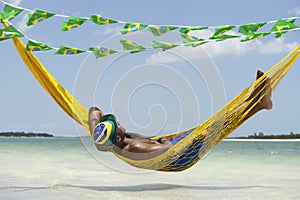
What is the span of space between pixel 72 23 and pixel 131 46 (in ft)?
1.53

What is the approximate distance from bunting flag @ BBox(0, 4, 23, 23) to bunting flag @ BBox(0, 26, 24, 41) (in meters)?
0.07

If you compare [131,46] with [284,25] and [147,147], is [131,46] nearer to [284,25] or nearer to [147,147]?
[147,147]

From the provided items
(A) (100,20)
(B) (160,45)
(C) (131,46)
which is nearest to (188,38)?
(B) (160,45)

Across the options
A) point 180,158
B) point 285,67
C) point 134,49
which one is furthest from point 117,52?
point 285,67

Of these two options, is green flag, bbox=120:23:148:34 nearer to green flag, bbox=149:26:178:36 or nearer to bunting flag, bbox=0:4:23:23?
green flag, bbox=149:26:178:36

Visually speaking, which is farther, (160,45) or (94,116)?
(94,116)

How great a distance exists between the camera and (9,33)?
10.3 feet

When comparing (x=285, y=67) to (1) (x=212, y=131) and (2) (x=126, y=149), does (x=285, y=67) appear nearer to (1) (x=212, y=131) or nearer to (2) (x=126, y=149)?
(1) (x=212, y=131)

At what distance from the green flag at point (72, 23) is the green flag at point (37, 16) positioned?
12 cm

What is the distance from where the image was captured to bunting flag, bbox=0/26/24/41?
3.12 m

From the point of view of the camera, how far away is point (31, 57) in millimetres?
3320

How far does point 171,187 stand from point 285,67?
1.51m

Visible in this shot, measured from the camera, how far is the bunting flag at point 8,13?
3092 millimetres

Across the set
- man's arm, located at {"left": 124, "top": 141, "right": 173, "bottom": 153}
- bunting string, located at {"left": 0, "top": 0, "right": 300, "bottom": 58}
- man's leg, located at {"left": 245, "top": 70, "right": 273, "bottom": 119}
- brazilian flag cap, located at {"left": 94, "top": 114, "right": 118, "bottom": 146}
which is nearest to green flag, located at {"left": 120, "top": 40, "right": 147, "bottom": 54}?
bunting string, located at {"left": 0, "top": 0, "right": 300, "bottom": 58}
